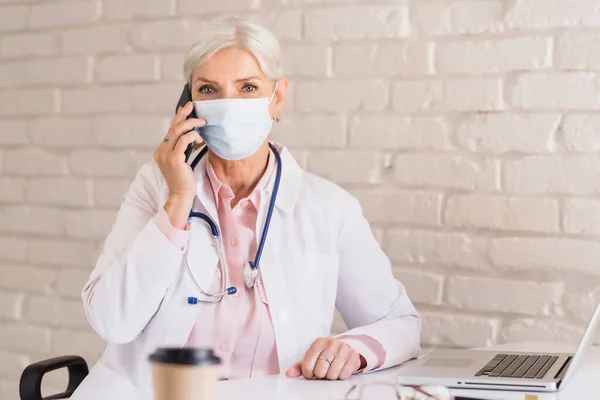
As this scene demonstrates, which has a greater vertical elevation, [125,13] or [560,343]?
[125,13]

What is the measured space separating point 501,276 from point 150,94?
1.11 m

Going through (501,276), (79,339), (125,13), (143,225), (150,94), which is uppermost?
(125,13)

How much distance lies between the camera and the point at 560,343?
6.30 ft

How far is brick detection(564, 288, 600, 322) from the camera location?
1.94m

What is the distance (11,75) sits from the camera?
9.05ft

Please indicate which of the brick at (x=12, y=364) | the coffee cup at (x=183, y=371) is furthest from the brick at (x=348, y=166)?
the coffee cup at (x=183, y=371)

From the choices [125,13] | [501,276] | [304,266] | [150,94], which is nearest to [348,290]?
[304,266]

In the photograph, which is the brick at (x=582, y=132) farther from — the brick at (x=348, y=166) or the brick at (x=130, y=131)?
the brick at (x=130, y=131)

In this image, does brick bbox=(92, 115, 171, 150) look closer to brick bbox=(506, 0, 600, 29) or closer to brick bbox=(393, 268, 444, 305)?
brick bbox=(393, 268, 444, 305)

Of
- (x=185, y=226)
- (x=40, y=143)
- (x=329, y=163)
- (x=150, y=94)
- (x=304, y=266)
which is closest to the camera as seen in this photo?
(x=185, y=226)

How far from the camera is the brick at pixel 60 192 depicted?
102 inches

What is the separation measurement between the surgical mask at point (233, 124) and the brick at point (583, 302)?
78 cm

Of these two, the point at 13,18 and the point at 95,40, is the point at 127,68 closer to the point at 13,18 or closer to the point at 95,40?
the point at 95,40

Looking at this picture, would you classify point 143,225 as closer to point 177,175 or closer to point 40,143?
point 177,175
